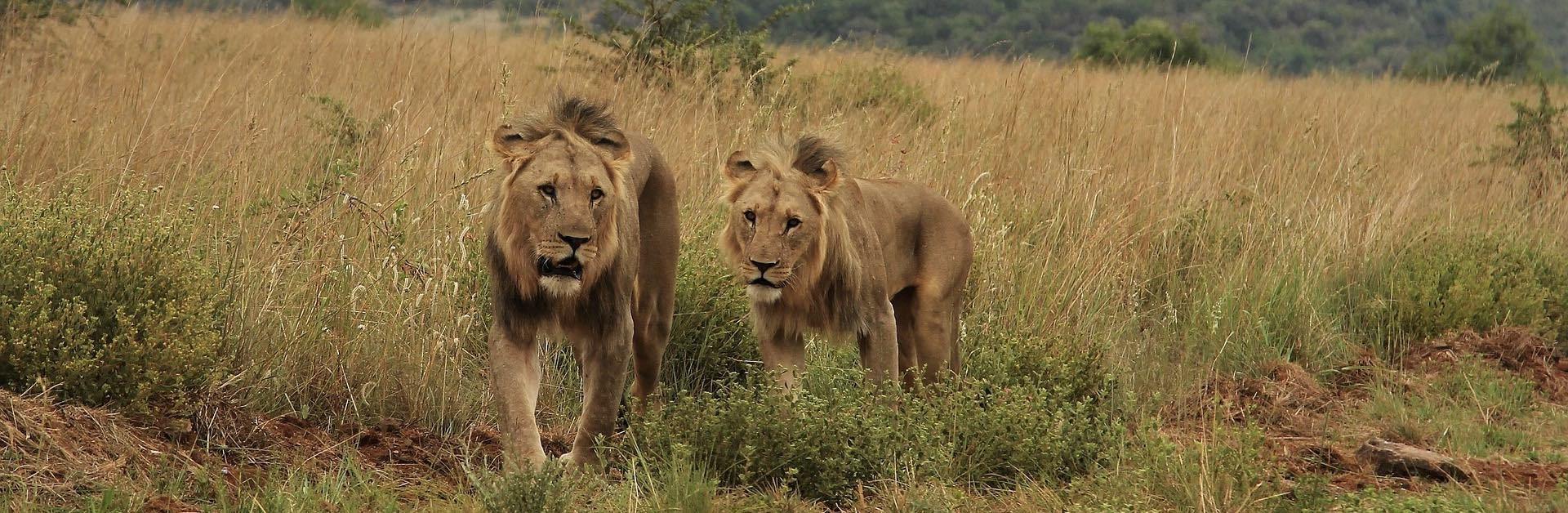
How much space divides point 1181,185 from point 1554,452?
342 centimetres

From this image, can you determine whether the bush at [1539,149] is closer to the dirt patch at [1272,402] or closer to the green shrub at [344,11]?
the dirt patch at [1272,402]

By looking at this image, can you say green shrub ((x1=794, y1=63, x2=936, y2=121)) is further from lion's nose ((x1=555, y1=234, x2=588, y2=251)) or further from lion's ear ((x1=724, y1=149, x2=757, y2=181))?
lion's nose ((x1=555, y1=234, x2=588, y2=251))

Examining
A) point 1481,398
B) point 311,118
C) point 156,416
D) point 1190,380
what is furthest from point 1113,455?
point 311,118

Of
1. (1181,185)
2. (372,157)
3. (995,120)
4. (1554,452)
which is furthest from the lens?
(995,120)

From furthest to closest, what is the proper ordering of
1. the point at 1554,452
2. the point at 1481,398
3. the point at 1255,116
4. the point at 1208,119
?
the point at 1255,116 → the point at 1208,119 → the point at 1481,398 → the point at 1554,452

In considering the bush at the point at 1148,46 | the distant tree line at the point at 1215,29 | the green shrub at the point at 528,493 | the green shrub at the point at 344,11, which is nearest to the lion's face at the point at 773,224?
the green shrub at the point at 528,493

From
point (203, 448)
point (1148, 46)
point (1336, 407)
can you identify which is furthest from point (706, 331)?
point (1148, 46)

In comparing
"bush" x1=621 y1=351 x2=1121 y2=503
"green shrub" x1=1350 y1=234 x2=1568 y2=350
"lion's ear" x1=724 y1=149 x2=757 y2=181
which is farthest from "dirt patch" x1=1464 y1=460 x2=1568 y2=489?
"lion's ear" x1=724 y1=149 x2=757 y2=181

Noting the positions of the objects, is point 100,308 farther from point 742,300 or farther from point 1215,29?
point 1215,29

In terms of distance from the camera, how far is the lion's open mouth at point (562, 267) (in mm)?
4590

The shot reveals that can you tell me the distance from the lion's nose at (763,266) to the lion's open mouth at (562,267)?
0.82 m

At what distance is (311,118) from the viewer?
787 centimetres

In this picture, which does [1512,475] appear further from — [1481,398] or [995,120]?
[995,120]

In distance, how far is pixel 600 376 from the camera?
5008 millimetres
